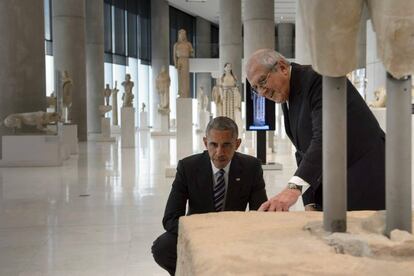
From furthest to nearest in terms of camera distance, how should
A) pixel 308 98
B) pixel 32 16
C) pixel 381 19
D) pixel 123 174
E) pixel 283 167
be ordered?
pixel 32 16, pixel 283 167, pixel 123 174, pixel 308 98, pixel 381 19

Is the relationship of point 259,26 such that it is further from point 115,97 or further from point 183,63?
point 183,63

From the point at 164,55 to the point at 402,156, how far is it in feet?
126

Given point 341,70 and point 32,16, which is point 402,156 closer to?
point 341,70

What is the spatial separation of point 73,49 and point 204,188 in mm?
22311

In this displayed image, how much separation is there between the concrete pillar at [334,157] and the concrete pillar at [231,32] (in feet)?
99.4

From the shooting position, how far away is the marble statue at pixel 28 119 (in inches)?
604

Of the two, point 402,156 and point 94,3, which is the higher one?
point 94,3

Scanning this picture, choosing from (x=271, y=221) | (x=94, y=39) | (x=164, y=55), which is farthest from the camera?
(x=164, y=55)

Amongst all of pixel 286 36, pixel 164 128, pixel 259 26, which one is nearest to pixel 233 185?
pixel 259 26

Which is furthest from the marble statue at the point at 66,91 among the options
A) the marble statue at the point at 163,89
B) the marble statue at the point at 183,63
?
the marble statue at the point at 163,89

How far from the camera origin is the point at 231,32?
32250 mm

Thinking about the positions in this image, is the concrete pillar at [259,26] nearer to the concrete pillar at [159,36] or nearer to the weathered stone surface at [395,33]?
the concrete pillar at [159,36]

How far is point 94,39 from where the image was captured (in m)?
30.6

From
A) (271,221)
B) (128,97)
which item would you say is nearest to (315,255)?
(271,221)
